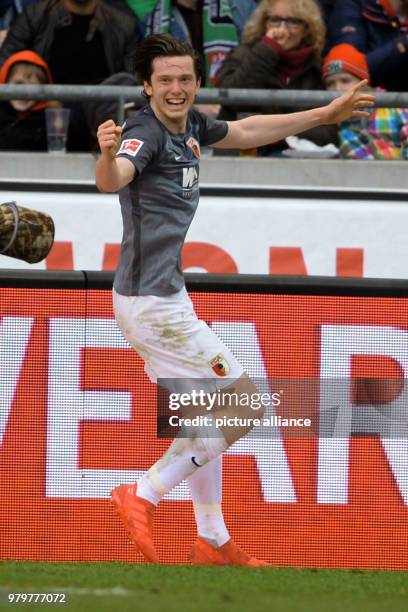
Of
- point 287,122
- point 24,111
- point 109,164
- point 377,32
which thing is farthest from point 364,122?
point 109,164

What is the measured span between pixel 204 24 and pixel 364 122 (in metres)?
1.51

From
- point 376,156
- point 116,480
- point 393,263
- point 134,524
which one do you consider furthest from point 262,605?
point 376,156

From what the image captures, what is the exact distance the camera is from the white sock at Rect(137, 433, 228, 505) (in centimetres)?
601

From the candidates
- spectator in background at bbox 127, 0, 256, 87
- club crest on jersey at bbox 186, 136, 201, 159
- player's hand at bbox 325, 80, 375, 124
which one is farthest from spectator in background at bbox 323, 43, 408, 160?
club crest on jersey at bbox 186, 136, 201, 159

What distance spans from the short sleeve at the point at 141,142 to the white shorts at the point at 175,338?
1.92ft

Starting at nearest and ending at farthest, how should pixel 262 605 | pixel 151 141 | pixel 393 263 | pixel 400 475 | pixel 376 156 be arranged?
1. pixel 262 605
2. pixel 151 141
3. pixel 400 475
4. pixel 393 263
5. pixel 376 156

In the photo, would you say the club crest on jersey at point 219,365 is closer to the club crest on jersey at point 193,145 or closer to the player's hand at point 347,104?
the club crest on jersey at point 193,145

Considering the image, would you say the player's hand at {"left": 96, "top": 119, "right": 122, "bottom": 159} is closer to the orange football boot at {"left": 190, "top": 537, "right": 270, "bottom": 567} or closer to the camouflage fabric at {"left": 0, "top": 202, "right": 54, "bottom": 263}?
the camouflage fabric at {"left": 0, "top": 202, "right": 54, "bottom": 263}

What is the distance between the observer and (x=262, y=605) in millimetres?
4648

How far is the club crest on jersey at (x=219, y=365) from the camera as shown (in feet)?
19.4

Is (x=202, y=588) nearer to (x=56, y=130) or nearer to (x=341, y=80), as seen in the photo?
(x=56, y=130)

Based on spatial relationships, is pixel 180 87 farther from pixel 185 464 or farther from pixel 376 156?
pixel 376 156

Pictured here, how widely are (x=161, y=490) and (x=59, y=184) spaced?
3228 mm

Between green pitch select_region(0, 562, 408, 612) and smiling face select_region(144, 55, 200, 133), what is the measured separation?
1870 millimetres
